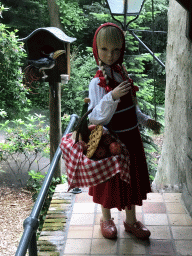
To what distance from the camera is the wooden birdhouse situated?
353 cm

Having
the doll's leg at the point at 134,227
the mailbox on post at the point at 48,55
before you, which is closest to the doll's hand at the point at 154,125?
the doll's leg at the point at 134,227

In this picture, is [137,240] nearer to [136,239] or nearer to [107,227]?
[136,239]

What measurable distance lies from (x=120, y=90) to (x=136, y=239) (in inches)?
40.4

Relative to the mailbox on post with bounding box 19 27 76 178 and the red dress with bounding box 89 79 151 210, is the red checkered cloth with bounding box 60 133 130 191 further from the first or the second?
the mailbox on post with bounding box 19 27 76 178

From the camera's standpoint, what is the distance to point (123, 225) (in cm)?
237

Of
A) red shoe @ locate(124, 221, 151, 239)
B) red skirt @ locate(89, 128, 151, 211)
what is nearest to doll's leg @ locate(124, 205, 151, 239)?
red shoe @ locate(124, 221, 151, 239)

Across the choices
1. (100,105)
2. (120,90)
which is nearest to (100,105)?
(100,105)

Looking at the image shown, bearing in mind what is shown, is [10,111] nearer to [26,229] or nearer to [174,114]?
[174,114]

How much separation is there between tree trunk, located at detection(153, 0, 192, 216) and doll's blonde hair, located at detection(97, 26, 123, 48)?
2.67 ft

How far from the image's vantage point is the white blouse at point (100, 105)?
1.87 metres

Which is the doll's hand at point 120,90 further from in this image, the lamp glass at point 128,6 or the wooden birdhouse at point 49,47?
the wooden birdhouse at point 49,47

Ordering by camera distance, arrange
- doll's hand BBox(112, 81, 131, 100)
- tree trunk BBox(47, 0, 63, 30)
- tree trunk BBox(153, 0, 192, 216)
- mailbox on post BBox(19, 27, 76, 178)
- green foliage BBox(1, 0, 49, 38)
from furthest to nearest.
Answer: green foliage BBox(1, 0, 49, 38)
tree trunk BBox(47, 0, 63, 30)
mailbox on post BBox(19, 27, 76, 178)
tree trunk BBox(153, 0, 192, 216)
doll's hand BBox(112, 81, 131, 100)

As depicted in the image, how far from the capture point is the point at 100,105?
1887mm

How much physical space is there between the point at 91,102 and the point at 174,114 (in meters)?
1.63
